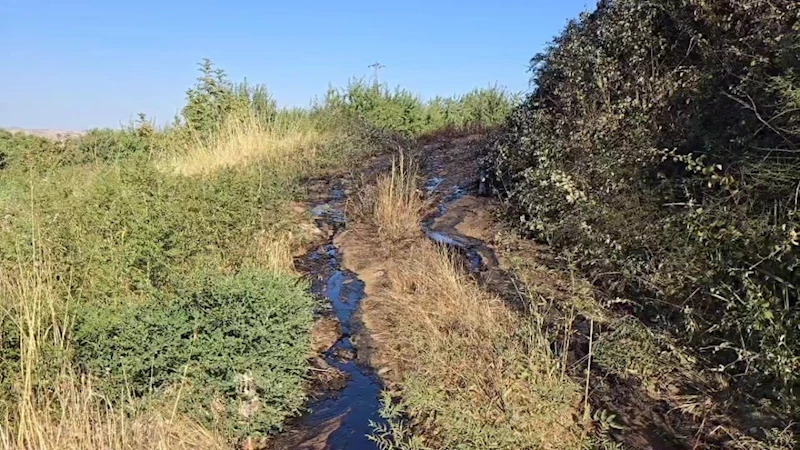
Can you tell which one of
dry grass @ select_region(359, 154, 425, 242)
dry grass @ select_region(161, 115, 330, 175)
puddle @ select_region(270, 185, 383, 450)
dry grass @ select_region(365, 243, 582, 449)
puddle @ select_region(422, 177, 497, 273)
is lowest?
puddle @ select_region(270, 185, 383, 450)

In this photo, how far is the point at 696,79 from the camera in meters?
4.94

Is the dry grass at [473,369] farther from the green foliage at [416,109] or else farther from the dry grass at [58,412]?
the green foliage at [416,109]

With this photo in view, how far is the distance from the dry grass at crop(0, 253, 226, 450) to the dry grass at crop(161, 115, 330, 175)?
17.1 ft

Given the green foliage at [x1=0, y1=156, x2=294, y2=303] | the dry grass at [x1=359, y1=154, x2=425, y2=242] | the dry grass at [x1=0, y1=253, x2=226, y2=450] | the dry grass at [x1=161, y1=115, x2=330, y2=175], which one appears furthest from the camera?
the dry grass at [x1=161, y1=115, x2=330, y2=175]

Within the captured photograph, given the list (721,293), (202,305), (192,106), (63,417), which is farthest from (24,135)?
(721,293)

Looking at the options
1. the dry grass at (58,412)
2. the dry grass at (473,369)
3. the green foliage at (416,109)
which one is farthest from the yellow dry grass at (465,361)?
the green foliage at (416,109)

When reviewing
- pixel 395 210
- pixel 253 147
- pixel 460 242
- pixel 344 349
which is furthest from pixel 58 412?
pixel 253 147

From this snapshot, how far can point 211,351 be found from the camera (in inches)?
133

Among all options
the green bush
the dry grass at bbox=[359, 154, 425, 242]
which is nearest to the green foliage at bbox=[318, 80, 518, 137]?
the dry grass at bbox=[359, 154, 425, 242]

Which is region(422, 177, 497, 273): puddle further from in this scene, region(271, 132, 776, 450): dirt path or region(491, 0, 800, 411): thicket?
region(491, 0, 800, 411): thicket

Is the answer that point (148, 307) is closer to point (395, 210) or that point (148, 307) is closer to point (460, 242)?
point (460, 242)

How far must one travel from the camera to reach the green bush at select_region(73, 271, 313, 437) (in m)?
3.29

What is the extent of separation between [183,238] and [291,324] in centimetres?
129

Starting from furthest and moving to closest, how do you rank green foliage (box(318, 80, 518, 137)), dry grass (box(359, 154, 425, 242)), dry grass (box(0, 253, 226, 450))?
1. green foliage (box(318, 80, 518, 137))
2. dry grass (box(359, 154, 425, 242))
3. dry grass (box(0, 253, 226, 450))
